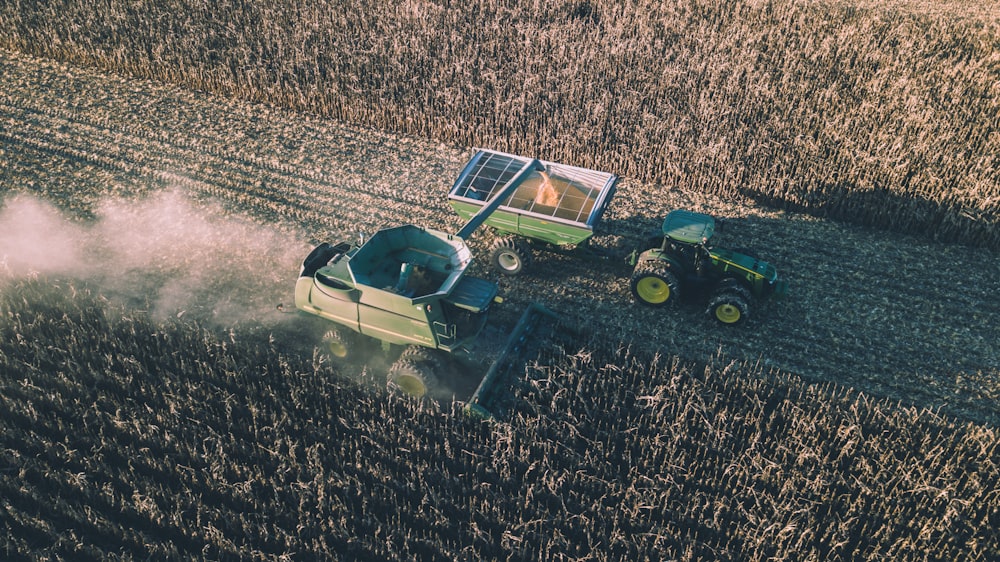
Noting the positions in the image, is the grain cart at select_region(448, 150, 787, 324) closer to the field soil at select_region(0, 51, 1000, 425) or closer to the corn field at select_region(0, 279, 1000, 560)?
the field soil at select_region(0, 51, 1000, 425)

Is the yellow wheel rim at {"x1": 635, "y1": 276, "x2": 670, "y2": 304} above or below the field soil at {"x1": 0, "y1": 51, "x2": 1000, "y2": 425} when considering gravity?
above

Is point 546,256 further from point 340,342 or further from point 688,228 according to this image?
point 340,342

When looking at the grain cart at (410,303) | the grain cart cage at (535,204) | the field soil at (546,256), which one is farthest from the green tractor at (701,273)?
the grain cart at (410,303)

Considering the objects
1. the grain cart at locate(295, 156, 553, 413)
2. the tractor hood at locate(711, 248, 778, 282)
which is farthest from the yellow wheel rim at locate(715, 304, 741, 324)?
the grain cart at locate(295, 156, 553, 413)

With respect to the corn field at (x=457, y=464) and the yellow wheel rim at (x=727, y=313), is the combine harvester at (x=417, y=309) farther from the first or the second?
the yellow wheel rim at (x=727, y=313)

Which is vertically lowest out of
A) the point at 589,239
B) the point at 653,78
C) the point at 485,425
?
the point at 485,425

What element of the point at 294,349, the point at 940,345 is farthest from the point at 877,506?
the point at 294,349

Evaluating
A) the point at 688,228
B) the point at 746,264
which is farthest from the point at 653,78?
the point at 746,264

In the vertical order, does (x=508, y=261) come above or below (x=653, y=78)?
below
